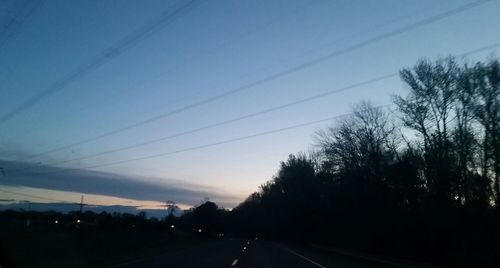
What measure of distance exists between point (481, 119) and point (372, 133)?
18604 millimetres

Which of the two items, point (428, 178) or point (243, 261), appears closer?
point (243, 261)

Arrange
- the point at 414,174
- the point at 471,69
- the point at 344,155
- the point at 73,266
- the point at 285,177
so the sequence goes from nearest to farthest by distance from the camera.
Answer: the point at 73,266
the point at 471,69
the point at 414,174
the point at 344,155
the point at 285,177

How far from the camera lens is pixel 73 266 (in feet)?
65.4

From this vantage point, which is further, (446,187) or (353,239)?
(353,239)

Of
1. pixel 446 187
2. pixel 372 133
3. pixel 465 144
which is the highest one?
pixel 372 133

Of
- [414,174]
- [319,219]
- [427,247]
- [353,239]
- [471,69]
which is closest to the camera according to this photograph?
[427,247]

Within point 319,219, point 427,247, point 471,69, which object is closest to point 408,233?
point 427,247

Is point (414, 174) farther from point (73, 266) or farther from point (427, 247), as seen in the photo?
point (73, 266)

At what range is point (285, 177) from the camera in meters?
108

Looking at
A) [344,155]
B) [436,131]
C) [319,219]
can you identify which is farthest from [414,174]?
[319,219]

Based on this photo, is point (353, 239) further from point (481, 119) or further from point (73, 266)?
point (73, 266)

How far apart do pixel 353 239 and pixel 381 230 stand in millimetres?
11176

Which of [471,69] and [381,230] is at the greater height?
[471,69]

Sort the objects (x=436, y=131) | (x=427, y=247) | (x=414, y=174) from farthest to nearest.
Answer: (x=414, y=174), (x=436, y=131), (x=427, y=247)
